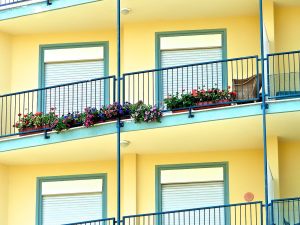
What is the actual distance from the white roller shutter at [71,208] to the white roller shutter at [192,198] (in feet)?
5.73

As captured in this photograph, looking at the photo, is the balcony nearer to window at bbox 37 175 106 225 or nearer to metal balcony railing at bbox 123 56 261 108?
window at bbox 37 175 106 225

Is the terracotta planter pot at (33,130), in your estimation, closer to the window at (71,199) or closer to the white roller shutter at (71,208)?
the window at (71,199)

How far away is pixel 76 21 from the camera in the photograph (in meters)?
Answer: 27.3

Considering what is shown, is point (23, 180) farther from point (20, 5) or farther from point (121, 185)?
point (20, 5)

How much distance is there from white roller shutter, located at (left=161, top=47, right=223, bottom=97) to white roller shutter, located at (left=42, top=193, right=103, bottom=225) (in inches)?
126

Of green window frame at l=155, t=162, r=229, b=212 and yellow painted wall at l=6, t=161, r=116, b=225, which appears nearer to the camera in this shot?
green window frame at l=155, t=162, r=229, b=212

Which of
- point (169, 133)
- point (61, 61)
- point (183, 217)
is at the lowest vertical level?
point (183, 217)

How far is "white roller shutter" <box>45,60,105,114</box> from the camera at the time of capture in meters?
27.1

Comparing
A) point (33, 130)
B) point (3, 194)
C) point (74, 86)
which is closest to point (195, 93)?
point (74, 86)

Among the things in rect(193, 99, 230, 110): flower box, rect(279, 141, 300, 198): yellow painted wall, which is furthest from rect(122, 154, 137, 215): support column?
rect(279, 141, 300, 198): yellow painted wall

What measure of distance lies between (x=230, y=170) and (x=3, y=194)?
578cm

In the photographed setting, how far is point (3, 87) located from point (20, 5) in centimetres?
216

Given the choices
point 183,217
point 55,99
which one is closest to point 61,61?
point 55,99

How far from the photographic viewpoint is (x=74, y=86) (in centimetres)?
2750
